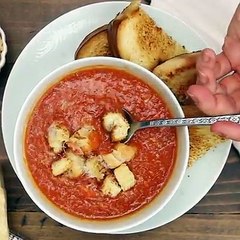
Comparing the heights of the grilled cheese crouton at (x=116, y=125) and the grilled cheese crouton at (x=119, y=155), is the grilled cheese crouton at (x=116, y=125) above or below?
above

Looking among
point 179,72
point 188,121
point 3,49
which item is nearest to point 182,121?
point 188,121

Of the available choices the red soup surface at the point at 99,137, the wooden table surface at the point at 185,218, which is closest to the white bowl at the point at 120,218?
the red soup surface at the point at 99,137

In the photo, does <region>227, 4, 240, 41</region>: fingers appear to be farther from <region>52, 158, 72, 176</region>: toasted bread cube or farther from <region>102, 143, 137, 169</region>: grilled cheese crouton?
<region>52, 158, 72, 176</region>: toasted bread cube

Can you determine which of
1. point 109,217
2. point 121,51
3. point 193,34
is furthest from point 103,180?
point 193,34

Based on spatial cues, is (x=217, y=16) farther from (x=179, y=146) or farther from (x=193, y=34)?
(x=179, y=146)

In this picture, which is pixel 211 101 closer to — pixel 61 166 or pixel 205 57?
pixel 205 57

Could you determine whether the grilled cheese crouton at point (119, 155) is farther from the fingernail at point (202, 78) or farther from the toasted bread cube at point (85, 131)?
the fingernail at point (202, 78)
